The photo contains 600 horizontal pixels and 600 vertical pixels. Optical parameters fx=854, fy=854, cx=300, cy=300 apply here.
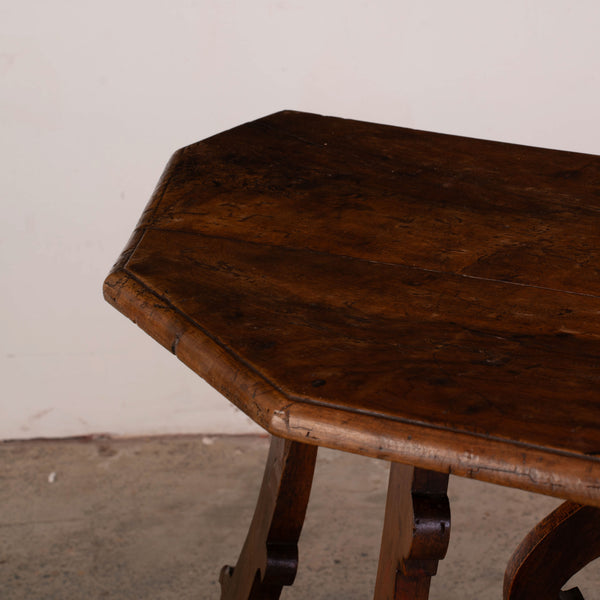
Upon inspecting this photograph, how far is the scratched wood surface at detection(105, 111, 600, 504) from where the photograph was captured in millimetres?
634

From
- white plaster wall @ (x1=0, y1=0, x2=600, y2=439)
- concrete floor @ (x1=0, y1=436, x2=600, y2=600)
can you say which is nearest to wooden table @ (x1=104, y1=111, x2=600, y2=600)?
concrete floor @ (x1=0, y1=436, x2=600, y2=600)

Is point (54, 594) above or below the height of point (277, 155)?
below

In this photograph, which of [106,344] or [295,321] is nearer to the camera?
[295,321]

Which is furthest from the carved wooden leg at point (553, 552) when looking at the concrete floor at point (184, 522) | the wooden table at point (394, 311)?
the concrete floor at point (184, 522)

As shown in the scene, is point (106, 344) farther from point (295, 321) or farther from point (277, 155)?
point (295, 321)

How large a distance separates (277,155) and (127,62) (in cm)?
98

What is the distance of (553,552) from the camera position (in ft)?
3.38

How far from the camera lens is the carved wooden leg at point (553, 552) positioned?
1013mm

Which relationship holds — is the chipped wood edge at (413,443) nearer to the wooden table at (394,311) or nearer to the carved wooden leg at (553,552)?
the wooden table at (394,311)

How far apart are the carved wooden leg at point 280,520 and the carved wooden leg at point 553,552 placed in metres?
0.32

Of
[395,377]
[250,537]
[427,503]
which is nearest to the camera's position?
[395,377]

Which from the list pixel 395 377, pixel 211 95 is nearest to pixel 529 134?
pixel 211 95

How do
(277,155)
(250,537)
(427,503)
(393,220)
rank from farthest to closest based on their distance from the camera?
(250,537), (277,155), (393,220), (427,503)

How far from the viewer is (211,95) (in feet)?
6.98
